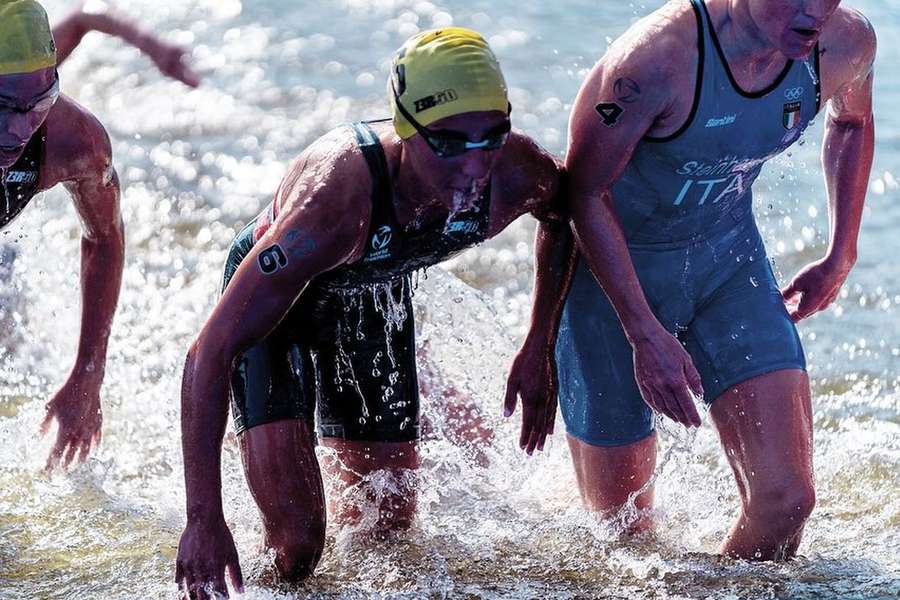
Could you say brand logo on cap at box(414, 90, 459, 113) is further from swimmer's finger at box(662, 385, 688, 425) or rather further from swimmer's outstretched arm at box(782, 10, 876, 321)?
swimmer's outstretched arm at box(782, 10, 876, 321)

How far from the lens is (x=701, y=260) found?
16.9ft

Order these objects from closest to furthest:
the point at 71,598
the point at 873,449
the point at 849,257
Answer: the point at 71,598 < the point at 849,257 < the point at 873,449

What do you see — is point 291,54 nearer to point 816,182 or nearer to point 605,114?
point 816,182

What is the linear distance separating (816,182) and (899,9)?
3.39 metres

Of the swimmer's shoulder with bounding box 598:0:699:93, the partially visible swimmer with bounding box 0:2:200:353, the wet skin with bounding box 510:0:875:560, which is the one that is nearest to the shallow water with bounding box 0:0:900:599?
the partially visible swimmer with bounding box 0:2:200:353

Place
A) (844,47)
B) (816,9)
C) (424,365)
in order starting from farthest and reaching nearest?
(424,365) → (844,47) → (816,9)

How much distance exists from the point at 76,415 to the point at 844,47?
11.3ft

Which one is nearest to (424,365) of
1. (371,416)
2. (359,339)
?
(371,416)

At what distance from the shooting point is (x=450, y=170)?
14.3 ft

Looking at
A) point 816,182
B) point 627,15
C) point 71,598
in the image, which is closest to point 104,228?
point 71,598

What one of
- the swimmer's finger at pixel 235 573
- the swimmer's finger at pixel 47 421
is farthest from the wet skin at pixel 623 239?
the swimmer's finger at pixel 47 421

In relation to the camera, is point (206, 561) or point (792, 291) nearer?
point (206, 561)

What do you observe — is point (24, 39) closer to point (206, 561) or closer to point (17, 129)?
point (17, 129)

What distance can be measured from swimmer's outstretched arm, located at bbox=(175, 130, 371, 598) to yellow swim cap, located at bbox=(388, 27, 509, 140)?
34 cm
